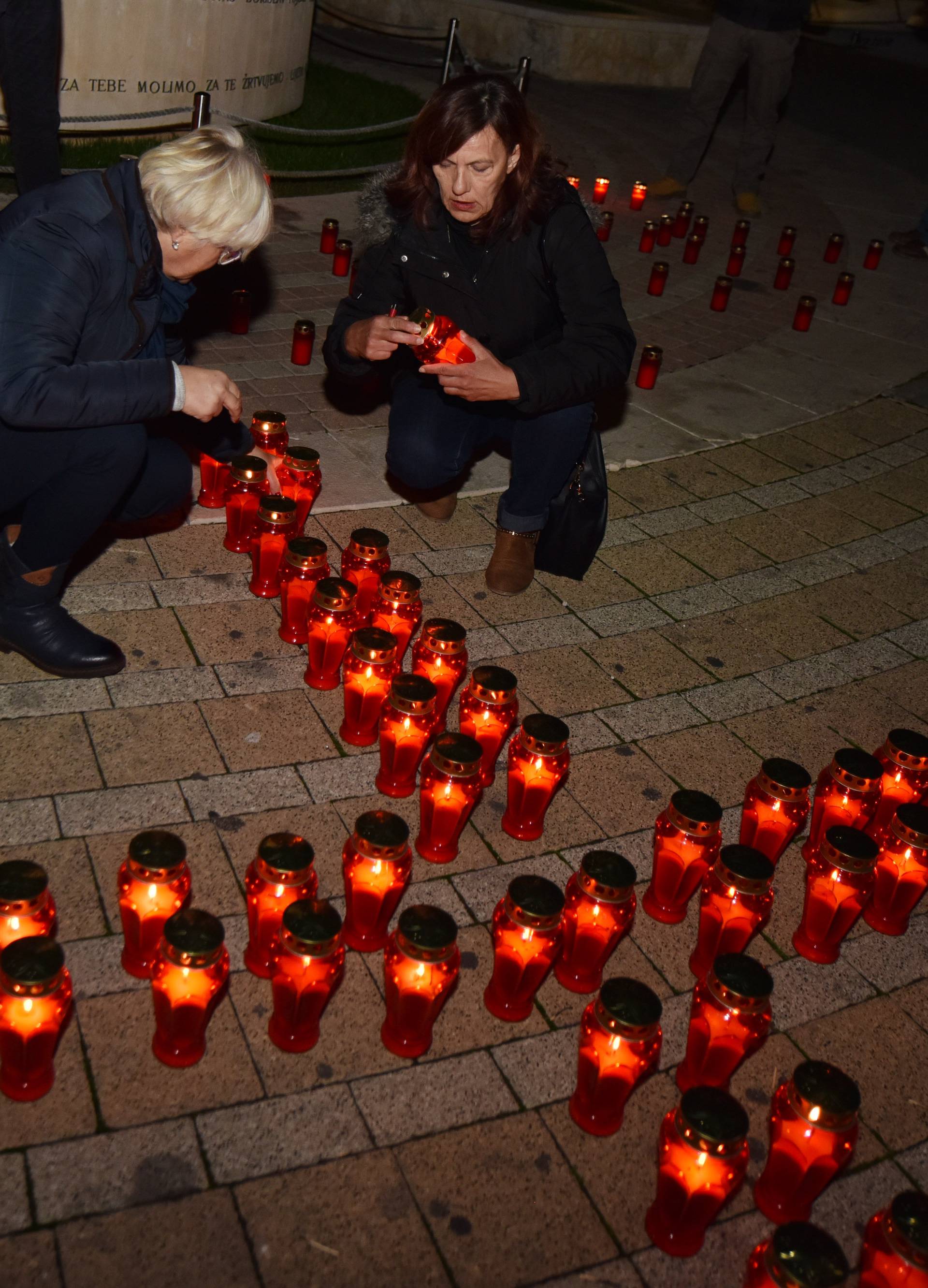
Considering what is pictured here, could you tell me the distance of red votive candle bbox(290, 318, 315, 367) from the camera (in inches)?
221

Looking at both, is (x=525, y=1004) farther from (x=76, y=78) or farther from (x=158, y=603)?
(x=76, y=78)

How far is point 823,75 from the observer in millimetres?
17469

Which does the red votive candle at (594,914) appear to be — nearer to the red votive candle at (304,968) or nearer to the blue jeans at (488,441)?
the red votive candle at (304,968)

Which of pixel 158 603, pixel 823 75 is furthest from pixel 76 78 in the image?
pixel 823 75

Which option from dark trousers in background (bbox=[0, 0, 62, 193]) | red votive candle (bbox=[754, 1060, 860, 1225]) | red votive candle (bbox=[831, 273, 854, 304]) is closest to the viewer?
red votive candle (bbox=[754, 1060, 860, 1225])

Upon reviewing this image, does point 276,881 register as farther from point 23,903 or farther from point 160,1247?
point 160,1247

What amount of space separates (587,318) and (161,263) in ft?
4.62

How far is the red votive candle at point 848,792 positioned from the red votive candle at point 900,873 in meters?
0.11

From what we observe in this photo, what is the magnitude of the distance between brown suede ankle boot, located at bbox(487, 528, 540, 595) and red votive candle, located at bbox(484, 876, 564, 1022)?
182 cm

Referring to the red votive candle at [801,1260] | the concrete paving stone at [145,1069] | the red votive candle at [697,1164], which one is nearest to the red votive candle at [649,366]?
the concrete paving stone at [145,1069]

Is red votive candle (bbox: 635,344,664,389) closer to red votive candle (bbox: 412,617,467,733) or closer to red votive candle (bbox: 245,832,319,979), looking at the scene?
red votive candle (bbox: 412,617,467,733)

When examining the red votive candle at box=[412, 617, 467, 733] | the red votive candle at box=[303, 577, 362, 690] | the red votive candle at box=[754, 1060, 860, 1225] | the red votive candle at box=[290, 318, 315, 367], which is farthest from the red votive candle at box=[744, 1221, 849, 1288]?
the red votive candle at box=[290, 318, 315, 367]

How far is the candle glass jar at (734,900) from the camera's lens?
2695 millimetres

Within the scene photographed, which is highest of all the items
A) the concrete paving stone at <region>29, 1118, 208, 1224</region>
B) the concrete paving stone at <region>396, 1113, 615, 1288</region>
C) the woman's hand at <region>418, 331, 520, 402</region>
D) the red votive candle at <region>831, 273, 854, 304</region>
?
the woman's hand at <region>418, 331, 520, 402</region>
